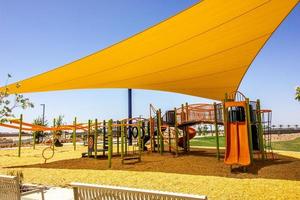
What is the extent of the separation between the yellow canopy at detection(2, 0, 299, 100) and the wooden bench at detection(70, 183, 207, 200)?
4.84 m

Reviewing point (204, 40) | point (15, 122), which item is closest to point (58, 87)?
point (15, 122)

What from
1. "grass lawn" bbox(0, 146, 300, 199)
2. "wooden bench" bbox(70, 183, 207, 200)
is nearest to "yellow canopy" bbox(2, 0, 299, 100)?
"grass lawn" bbox(0, 146, 300, 199)

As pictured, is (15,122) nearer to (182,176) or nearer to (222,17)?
(182,176)

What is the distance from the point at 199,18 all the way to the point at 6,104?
5673 millimetres

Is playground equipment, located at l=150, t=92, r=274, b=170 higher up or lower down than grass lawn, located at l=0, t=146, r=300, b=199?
higher up

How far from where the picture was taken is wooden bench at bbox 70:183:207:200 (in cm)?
238

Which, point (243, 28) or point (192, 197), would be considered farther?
point (243, 28)

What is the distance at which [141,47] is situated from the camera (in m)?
8.52

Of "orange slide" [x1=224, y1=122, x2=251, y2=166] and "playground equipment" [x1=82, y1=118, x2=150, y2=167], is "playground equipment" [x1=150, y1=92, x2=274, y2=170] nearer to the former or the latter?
"orange slide" [x1=224, y1=122, x2=251, y2=166]

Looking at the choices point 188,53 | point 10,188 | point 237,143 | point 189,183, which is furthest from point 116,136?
point 10,188

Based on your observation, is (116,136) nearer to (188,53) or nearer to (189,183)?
(188,53)

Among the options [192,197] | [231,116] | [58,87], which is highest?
[58,87]

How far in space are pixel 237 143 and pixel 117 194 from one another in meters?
6.30

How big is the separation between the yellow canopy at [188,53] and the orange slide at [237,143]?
2.61 metres
